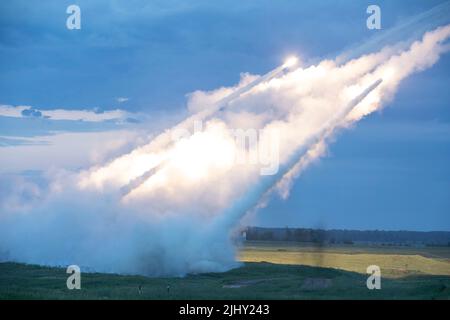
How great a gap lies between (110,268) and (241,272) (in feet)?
54.1

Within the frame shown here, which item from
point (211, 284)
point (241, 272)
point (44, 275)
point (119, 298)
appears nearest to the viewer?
point (119, 298)
